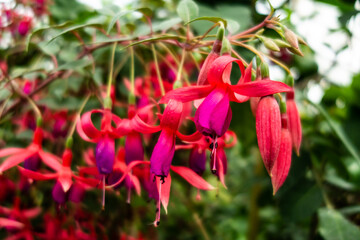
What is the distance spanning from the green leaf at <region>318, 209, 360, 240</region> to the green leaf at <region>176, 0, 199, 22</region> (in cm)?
57

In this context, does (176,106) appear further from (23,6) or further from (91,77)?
(23,6)

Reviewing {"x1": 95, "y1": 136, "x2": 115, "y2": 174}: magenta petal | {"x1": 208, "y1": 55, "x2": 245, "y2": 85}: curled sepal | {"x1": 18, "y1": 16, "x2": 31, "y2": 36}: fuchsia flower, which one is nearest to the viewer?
{"x1": 208, "y1": 55, "x2": 245, "y2": 85}: curled sepal

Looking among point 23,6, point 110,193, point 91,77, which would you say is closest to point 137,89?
point 91,77

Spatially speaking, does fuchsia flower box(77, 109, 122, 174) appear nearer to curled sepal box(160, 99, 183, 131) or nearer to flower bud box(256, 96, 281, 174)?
curled sepal box(160, 99, 183, 131)

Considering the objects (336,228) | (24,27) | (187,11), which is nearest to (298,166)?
(336,228)

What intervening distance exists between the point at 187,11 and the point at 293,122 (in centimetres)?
27

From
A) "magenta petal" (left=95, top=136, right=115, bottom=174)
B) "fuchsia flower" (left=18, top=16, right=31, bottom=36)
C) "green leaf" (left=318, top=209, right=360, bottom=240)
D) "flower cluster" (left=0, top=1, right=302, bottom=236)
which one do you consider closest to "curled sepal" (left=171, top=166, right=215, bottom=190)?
"flower cluster" (left=0, top=1, right=302, bottom=236)

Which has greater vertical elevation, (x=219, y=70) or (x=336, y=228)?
(x=219, y=70)

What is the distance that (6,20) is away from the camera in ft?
3.74

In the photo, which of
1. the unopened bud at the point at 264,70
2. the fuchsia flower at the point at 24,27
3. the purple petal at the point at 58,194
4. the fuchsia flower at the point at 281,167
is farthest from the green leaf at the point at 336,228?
the fuchsia flower at the point at 24,27

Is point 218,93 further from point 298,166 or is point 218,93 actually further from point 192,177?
point 298,166

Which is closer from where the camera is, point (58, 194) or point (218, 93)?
point (218, 93)

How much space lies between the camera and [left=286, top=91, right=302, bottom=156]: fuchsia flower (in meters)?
0.54

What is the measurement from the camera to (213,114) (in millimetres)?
411
